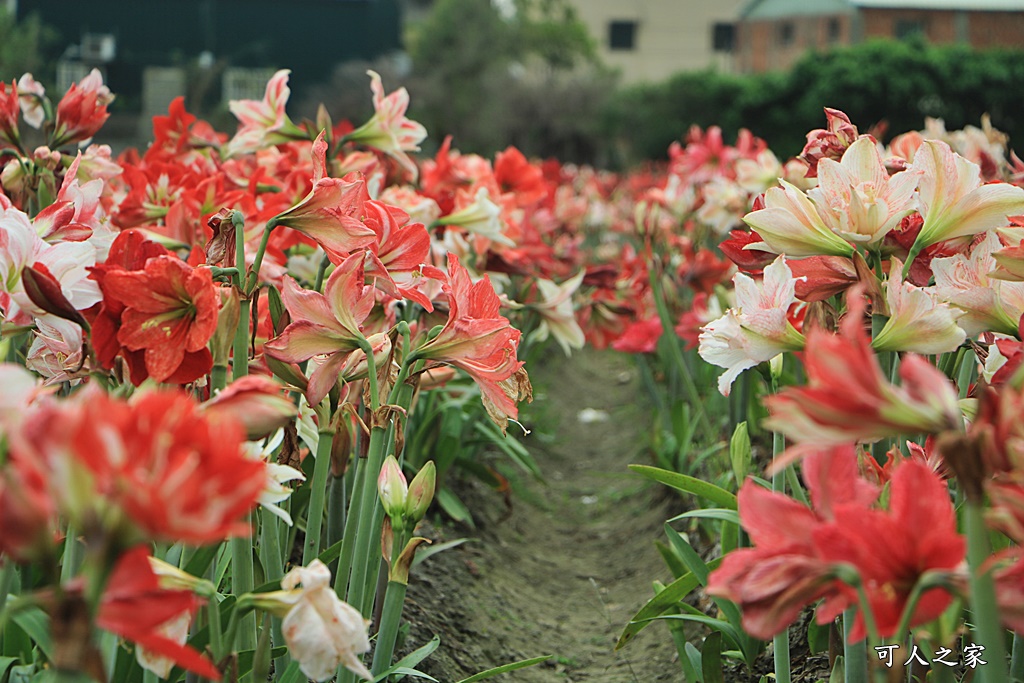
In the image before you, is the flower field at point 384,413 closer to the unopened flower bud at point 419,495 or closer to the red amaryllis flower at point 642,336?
the unopened flower bud at point 419,495

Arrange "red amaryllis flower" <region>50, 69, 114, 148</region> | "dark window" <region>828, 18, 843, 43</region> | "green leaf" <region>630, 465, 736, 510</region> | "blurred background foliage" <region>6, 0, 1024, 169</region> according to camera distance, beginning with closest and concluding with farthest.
A: "green leaf" <region>630, 465, 736, 510</region>, "red amaryllis flower" <region>50, 69, 114, 148</region>, "blurred background foliage" <region>6, 0, 1024, 169</region>, "dark window" <region>828, 18, 843, 43</region>

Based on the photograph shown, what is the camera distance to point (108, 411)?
77cm

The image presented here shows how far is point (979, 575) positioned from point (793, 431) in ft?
0.65

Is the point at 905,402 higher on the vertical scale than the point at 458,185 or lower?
higher

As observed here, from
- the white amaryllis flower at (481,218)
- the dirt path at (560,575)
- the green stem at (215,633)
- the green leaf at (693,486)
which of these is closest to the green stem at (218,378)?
the green stem at (215,633)

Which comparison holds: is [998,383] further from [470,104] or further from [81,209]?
[470,104]

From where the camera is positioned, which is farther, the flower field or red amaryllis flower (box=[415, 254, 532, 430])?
red amaryllis flower (box=[415, 254, 532, 430])

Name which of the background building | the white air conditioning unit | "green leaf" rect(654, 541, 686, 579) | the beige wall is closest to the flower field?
"green leaf" rect(654, 541, 686, 579)

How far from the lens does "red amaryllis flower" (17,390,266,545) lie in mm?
759

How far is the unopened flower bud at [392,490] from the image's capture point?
1.52 meters

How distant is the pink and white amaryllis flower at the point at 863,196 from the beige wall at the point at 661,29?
117ft

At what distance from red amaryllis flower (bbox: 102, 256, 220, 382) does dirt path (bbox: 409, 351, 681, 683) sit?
1328 millimetres

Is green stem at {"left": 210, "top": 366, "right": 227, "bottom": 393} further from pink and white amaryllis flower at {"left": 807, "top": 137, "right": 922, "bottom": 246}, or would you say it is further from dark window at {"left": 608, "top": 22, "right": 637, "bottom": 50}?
dark window at {"left": 608, "top": 22, "right": 637, "bottom": 50}

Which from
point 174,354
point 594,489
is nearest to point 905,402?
point 174,354
